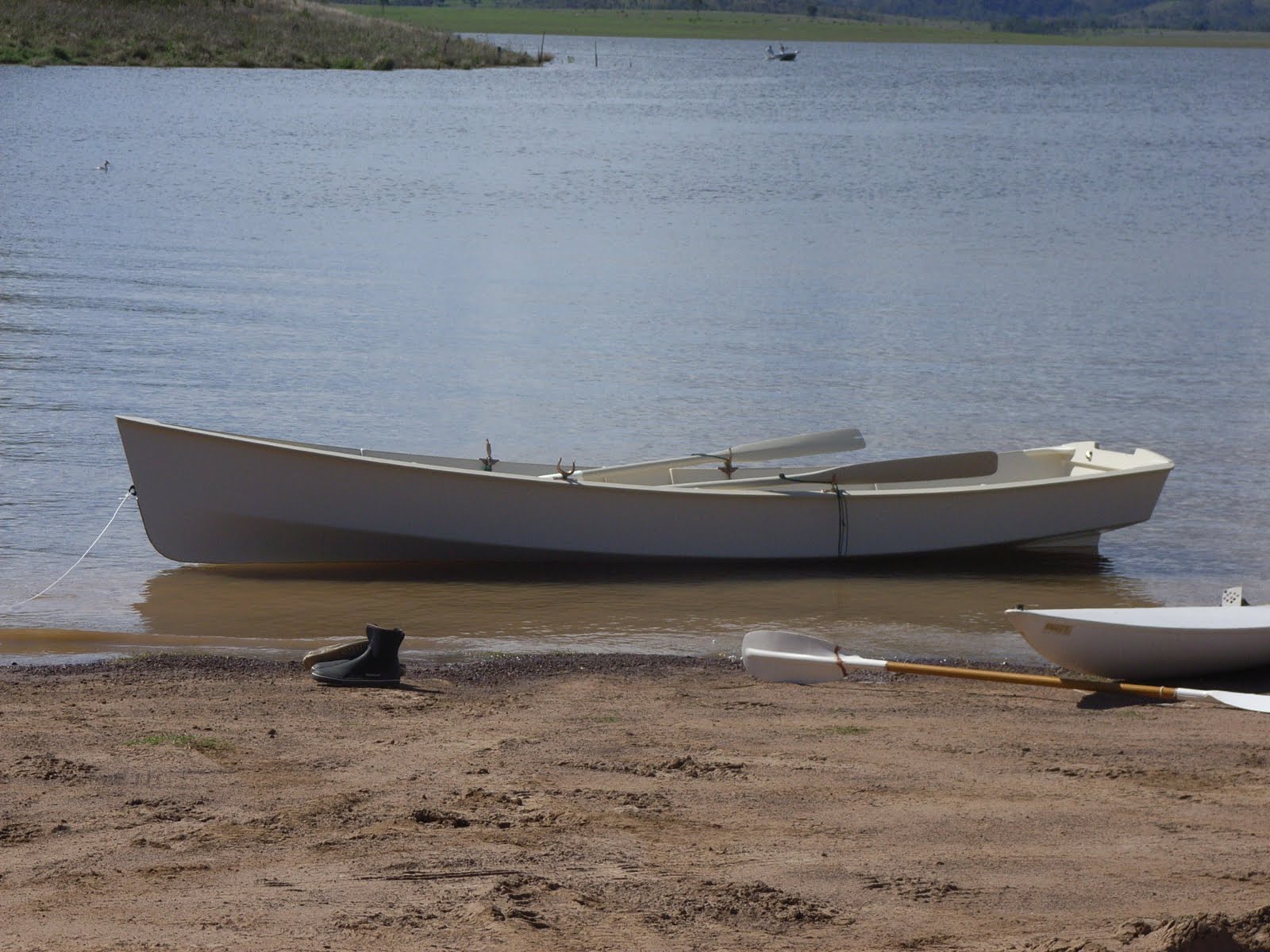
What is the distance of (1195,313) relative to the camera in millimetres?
21812

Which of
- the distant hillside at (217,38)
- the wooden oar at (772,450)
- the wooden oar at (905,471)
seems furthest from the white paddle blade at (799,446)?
the distant hillside at (217,38)

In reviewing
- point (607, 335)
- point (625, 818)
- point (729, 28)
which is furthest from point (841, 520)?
point (729, 28)

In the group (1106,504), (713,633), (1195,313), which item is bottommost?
(713,633)

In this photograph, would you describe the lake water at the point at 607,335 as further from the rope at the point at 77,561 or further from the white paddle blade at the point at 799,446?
the white paddle blade at the point at 799,446

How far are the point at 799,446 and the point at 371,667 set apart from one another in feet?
15.1

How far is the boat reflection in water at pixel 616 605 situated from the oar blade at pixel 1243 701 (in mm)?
2040

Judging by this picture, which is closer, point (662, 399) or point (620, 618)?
point (620, 618)

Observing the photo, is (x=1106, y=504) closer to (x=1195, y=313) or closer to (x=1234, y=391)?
(x=1234, y=391)

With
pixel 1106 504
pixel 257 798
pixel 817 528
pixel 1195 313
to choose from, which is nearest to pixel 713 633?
pixel 817 528

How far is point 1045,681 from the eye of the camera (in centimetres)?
729

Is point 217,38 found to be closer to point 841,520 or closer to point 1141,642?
point 841,520

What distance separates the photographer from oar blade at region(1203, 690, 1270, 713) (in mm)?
7051

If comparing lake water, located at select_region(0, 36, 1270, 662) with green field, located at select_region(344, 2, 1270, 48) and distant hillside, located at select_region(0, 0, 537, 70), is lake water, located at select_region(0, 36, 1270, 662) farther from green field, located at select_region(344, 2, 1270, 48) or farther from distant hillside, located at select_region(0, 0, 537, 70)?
green field, located at select_region(344, 2, 1270, 48)

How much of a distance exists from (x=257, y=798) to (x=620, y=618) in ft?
14.4
